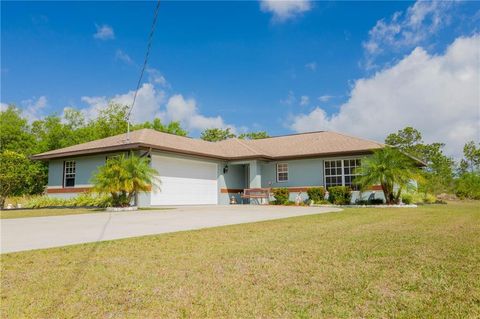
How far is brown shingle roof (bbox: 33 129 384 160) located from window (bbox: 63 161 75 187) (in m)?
0.85

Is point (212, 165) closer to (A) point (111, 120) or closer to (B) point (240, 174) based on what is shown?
(B) point (240, 174)

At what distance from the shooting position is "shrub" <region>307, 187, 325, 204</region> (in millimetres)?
20703

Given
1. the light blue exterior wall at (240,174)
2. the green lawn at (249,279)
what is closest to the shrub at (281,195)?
the light blue exterior wall at (240,174)

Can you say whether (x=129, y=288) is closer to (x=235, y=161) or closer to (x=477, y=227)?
(x=477, y=227)

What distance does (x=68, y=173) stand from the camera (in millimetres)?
21781

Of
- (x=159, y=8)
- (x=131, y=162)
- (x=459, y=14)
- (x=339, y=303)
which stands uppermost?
(x=459, y=14)

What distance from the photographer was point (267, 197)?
843 inches

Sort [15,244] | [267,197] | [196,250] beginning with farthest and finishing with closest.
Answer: [267,197]
[15,244]
[196,250]

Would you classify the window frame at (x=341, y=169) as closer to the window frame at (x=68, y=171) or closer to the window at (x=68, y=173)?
the window frame at (x=68, y=171)

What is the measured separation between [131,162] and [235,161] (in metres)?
9.45

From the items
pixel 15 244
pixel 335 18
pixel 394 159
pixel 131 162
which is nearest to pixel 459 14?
pixel 335 18

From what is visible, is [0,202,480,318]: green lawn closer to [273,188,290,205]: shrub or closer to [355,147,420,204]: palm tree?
[355,147,420,204]: palm tree

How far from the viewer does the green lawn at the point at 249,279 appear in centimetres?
296

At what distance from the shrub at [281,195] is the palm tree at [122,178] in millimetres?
8777
